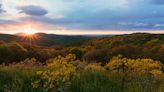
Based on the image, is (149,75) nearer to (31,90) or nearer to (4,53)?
(31,90)

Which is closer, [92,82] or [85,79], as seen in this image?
[92,82]

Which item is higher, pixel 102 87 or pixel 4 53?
pixel 102 87

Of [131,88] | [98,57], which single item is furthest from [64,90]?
[98,57]

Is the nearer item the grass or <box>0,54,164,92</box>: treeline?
<box>0,54,164,92</box>: treeline

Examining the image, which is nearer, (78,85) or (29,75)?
(78,85)

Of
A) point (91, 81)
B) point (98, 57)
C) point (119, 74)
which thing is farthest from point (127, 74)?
point (98, 57)

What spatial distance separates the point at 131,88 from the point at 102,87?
55cm

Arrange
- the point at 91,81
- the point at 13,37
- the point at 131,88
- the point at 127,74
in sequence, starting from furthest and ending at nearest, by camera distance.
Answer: the point at 13,37, the point at 127,74, the point at 91,81, the point at 131,88

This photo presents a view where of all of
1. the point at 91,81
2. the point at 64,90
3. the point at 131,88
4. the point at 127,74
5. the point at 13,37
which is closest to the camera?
the point at 64,90

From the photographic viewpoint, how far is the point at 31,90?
6742 millimetres

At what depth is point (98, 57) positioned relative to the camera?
54594 millimetres

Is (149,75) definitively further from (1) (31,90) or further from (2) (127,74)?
(1) (31,90)

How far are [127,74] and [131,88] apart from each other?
1.26m

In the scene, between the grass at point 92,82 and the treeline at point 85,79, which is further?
the grass at point 92,82
